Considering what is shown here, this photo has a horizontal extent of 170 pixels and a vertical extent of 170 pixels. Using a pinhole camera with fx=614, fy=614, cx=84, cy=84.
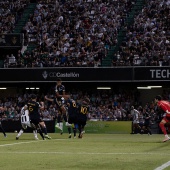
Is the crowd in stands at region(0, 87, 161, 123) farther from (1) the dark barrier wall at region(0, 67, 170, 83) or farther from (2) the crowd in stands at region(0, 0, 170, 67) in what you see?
(2) the crowd in stands at region(0, 0, 170, 67)

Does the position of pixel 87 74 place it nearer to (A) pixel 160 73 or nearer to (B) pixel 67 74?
(B) pixel 67 74

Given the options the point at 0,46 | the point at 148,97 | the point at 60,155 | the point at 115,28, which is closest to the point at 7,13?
the point at 0,46

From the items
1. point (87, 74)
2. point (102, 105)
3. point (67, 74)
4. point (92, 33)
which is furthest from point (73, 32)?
point (102, 105)

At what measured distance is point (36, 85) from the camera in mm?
50906

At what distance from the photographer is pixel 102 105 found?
47.3 meters

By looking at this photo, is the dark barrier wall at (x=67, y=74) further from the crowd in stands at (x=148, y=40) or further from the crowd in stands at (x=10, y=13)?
the crowd in stands at (x=10, y=13)

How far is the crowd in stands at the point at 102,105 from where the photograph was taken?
150ft

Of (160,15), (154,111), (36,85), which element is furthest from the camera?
(36,85)

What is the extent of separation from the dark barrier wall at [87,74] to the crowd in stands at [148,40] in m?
0.58

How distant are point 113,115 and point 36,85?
327 inches

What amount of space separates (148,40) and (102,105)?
244 inches

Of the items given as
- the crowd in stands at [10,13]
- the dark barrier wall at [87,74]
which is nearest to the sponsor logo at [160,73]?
the dark barrier wall at [87,74]

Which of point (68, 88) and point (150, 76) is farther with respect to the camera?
point (68, 88)

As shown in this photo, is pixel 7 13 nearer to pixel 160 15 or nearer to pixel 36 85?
pixel 36 85
